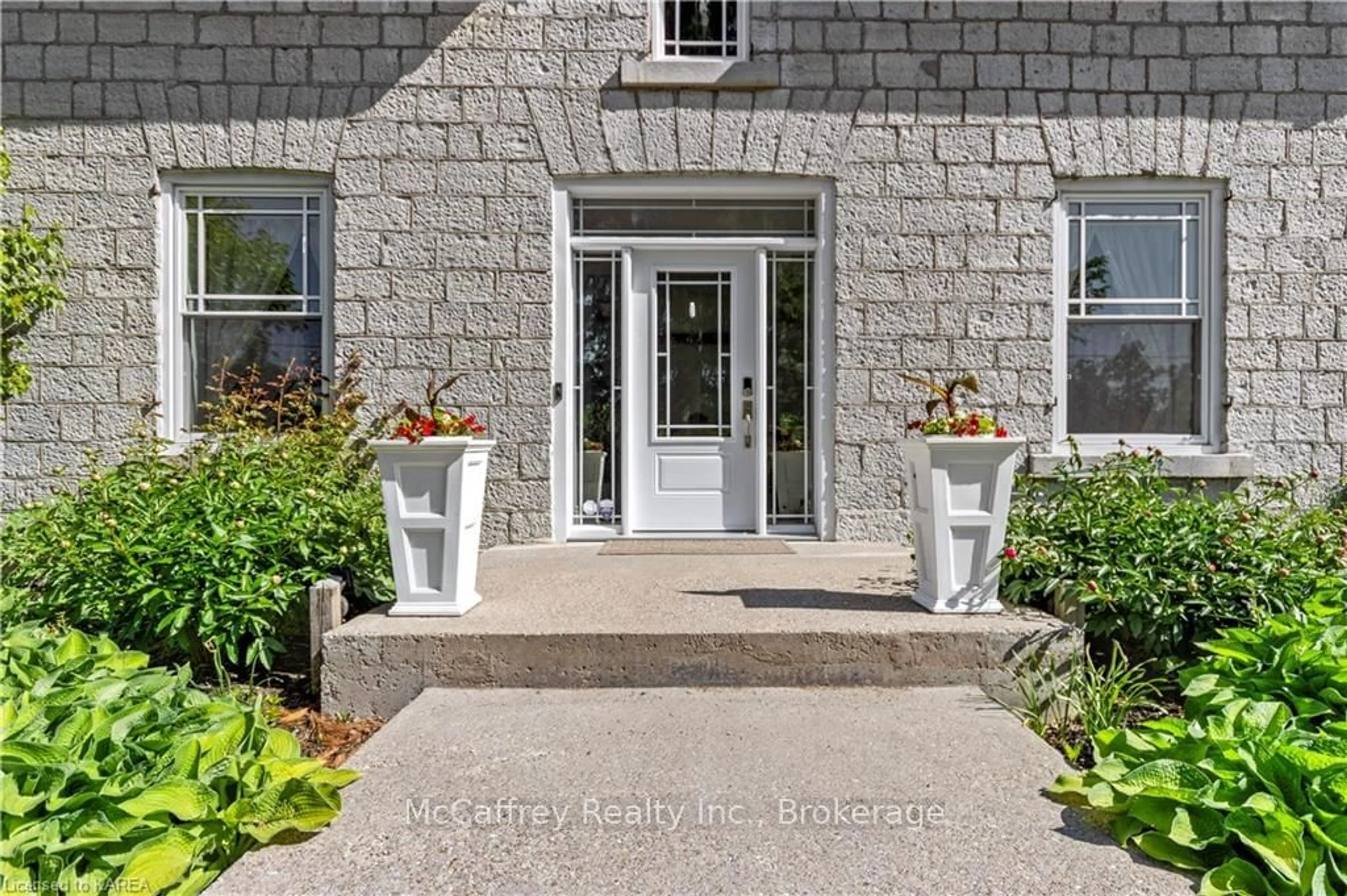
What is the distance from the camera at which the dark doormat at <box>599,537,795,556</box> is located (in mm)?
4875

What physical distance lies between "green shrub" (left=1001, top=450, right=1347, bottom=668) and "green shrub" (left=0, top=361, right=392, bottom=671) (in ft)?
9.92

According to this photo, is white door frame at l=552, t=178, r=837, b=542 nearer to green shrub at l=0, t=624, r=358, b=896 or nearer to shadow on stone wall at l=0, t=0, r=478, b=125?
shadow on stone wall at l=0, t=0, r=478, b=125

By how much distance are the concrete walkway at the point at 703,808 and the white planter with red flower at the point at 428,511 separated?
512 millimetres

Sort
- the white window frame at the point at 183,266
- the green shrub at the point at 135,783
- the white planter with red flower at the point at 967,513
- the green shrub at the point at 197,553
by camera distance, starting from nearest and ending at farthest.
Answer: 1. the green shrub at the point at 135,783
2. the green shrub at the point at 197,553
3. the white planter with red flower at the point at 967,513
4. the white window frame at the point at 183,266

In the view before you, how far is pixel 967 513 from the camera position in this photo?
3.36 m

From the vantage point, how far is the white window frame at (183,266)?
16.9 feet

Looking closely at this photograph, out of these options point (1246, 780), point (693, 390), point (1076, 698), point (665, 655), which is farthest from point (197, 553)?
point (1246, 780)

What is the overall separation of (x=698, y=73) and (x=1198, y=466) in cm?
416

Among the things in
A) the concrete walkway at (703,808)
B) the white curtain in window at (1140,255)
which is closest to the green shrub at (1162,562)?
the concrete walkway at (703,808)

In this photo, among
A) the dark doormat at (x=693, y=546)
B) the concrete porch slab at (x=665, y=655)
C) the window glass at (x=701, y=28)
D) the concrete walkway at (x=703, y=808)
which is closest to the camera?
the concrete walkway at (x=703, y=808)

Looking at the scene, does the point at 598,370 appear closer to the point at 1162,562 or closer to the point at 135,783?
the point at 1162,562

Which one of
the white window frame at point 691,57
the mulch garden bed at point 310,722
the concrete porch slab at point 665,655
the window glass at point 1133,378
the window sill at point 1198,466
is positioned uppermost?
the white window frame at point 691,57

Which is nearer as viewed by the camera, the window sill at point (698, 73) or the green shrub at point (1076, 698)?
the green shrub at point (1076, 698)

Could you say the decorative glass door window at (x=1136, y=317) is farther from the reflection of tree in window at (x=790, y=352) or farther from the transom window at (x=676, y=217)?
the transom window at (x=676, y=217)
